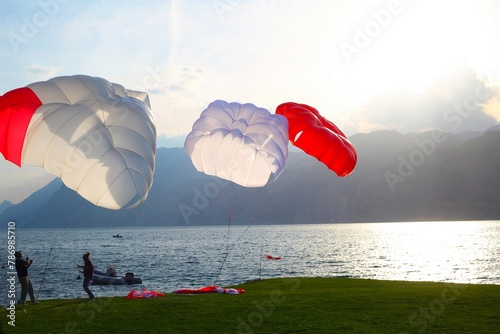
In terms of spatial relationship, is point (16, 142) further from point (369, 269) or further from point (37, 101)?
point (369, 269)

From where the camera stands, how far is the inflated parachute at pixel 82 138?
16.8 m

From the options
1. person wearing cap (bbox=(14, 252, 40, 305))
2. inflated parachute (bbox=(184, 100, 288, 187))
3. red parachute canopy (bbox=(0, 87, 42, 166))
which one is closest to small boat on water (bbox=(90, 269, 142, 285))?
person wearing cap (bbox=(14, 252, 40, 305))

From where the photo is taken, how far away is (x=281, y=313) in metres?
21.7

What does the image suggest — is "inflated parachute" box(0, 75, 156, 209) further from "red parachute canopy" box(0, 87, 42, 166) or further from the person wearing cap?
the person wearing cap

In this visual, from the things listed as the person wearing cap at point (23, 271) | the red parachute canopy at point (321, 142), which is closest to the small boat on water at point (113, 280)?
the person wearing cap at point (23, 271)

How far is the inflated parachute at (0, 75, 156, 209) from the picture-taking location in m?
16.8

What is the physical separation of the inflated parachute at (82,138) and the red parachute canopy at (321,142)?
7367 millimetres

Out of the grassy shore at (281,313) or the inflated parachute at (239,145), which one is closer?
the grassy shore at (281,313)

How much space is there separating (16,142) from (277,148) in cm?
940

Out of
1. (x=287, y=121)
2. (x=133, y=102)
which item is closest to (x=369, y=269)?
(x=287, y=121)

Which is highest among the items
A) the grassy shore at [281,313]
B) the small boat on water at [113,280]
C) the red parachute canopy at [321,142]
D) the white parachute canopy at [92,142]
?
the red parachute canopy at [321,142]

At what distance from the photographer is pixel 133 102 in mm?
18141

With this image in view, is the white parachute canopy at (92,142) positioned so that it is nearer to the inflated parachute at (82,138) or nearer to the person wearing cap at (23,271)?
the inflated parachute at (82,138)

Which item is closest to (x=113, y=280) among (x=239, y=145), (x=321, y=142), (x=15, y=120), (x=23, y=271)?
(x=23, y=271)
